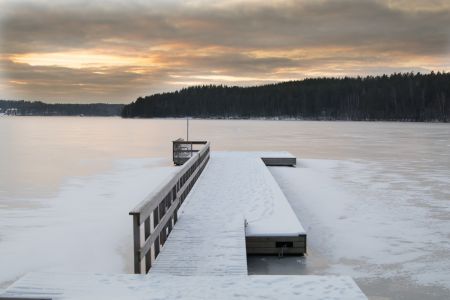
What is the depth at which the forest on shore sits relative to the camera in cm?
11050

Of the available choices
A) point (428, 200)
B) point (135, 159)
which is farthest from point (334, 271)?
point (135, 159)

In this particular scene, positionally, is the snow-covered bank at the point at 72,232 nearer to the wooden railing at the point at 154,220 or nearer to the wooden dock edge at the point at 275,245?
the wooden railing at the point at 154,220

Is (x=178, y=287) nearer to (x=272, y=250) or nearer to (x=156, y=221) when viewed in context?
(x=156, y=221)

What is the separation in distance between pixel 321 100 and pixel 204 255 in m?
136

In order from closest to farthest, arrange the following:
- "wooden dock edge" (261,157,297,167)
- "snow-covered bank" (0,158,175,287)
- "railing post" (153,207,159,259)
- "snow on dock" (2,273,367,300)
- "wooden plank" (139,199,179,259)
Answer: "snow on dock" (2,273,367,300)
"wooden plank" (139,199,179,259)
"railing post" (153,207,159,259)
"snow-covered bank" (0,158,175,287)
"wooden dock edge" (261,157,297,167)

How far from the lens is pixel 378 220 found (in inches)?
410

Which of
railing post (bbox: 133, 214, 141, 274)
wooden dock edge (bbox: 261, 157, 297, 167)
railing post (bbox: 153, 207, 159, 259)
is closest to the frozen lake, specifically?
wooden dock edge (bbox: 261, 157, 297, 167)

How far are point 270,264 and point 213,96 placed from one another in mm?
160379

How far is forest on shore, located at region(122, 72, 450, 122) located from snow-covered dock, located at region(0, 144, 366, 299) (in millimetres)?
107998

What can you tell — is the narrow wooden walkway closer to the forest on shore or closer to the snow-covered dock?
the snow-covered dock

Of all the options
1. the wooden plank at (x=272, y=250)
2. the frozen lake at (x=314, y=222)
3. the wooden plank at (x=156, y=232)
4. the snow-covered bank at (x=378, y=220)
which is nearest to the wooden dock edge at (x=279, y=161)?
the frozen lake at (x=314, y=222)

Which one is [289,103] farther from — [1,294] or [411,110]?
[1,294]

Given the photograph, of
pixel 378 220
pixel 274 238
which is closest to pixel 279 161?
pixel 378 220

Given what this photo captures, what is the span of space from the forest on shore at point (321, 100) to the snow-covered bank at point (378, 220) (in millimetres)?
98909
